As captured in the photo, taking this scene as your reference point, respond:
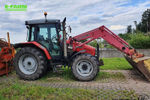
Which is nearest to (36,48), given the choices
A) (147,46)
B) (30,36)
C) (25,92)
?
(30,36)

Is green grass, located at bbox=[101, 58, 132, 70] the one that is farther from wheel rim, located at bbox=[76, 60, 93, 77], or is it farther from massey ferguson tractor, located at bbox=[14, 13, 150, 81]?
wheel rim, located at bbox=[76, 60, 93, 77]

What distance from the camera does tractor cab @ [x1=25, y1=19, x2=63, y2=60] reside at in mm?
6489

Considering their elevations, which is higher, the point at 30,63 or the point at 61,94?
the point at 30,63

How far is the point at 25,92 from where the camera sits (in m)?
4.69

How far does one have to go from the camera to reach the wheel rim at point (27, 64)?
6.61 m

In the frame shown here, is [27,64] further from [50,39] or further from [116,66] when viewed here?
[116,66]

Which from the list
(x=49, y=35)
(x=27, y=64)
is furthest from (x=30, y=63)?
(x=49, y=35)

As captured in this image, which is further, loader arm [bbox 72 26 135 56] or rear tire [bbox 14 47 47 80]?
→ loader arm [bbox 72 26 135 56]

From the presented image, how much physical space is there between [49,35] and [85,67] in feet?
6.63

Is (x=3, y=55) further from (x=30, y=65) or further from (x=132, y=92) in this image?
(x=132, y=92)

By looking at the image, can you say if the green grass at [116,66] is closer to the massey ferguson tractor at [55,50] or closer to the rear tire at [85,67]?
the massey ferguson tractor at [55,50]

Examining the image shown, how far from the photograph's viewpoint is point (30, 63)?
6664mm

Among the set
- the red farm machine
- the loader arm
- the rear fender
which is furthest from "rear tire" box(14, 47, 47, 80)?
the loader arm

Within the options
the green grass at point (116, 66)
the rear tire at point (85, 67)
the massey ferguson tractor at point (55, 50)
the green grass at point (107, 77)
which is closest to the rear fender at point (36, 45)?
the massey ferguson tractor at point (55, 50)
